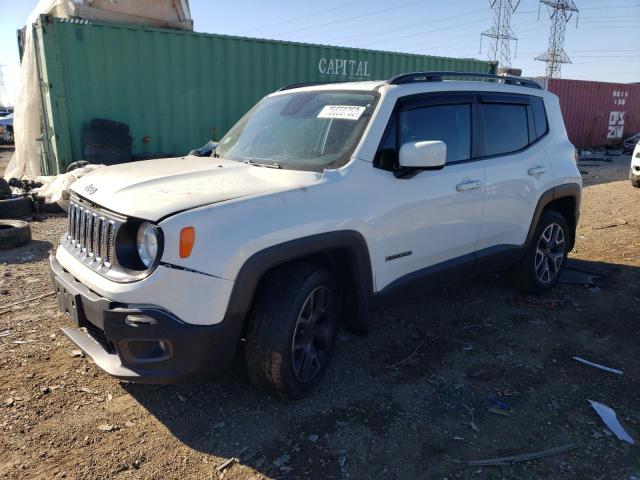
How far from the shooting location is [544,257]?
16.0 feet

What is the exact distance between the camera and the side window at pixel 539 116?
468 centimetres

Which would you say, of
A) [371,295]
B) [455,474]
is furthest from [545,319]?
[455,474]

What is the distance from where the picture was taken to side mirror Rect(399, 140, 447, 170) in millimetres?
3143

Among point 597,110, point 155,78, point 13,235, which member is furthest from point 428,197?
point 597,110

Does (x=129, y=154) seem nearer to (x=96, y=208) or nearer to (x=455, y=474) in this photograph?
(x=96, y=208)

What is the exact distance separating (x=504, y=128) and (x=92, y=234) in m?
3.24

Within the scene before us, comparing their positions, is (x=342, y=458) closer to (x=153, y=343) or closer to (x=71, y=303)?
(x=153, y=343)

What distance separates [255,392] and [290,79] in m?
8.42

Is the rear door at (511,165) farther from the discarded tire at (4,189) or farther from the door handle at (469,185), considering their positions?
the discarded tire at (4,189)

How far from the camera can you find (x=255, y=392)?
10.4ft

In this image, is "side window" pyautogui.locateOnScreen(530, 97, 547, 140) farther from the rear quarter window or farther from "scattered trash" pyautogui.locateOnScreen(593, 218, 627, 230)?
"scattered trash" pyautogui.locateOnScreen(593, 218, 627, 230)

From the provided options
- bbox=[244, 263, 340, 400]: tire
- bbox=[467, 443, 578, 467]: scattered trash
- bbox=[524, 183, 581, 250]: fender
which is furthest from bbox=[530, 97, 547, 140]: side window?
bbox=[467, 443, 578, 467]: scattered trash

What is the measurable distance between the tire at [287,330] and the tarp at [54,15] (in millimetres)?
7432

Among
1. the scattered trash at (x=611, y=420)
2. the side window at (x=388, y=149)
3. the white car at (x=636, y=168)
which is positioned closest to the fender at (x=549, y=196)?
the scattered trash at (x=611, y=420)
